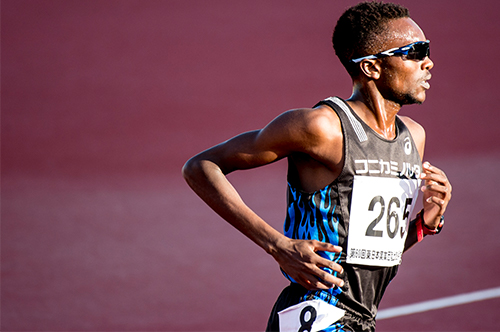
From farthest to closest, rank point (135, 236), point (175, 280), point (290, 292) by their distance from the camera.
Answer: point (135, 236) < point (175, 280) < point (290, 292)

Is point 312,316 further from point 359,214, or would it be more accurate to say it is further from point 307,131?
point 307,131

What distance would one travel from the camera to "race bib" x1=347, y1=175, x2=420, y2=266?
6.56ft

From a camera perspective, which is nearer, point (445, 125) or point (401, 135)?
point (401, 135)

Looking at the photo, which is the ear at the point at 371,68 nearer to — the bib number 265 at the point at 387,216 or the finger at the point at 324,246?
the bib number 265 at the point at 387,216

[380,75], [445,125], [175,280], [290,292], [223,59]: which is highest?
[223,59]

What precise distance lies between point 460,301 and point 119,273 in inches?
128

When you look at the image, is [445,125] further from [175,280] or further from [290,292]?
[290,292]

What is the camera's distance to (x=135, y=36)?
27.8ft

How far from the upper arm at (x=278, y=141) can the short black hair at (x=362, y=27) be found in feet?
1.10

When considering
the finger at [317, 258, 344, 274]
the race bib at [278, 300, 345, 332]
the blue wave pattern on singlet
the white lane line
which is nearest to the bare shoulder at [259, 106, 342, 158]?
the blue wave pattern on singlet

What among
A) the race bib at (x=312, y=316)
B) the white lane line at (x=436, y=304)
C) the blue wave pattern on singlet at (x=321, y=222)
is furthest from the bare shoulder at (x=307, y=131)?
the white lane line at (x=436, y=304)

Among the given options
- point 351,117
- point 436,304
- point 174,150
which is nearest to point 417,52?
point 351,117

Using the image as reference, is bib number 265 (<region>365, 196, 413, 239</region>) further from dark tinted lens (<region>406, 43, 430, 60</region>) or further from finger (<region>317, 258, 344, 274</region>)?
dark tinted lens (<region>406, 43, 430, 60</region>)

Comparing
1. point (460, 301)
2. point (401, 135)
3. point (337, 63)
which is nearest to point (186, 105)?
point (337, 63)
